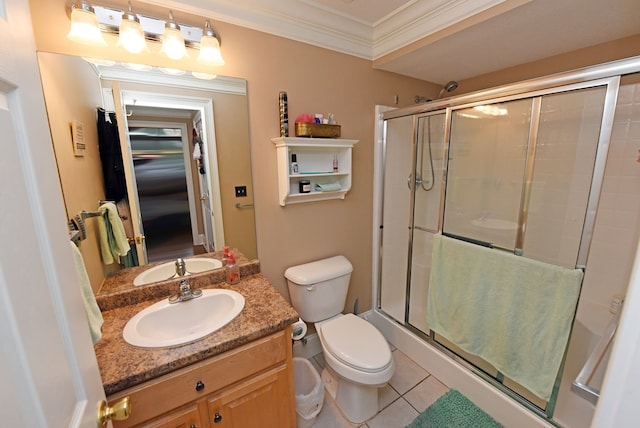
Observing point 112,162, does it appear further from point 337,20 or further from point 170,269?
point 337,20

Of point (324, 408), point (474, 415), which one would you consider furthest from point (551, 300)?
point (324, 408)

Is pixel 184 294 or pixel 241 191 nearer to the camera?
pixel 184 294

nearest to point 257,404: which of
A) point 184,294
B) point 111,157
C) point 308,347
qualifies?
point 184,294

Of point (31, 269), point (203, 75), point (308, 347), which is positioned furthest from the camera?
point (308, 347)

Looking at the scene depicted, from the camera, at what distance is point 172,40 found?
1241mm

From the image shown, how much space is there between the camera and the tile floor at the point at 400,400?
1.57m

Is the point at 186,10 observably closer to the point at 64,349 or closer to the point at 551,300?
the point at 64,349

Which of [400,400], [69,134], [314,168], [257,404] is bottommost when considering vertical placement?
[400,400]

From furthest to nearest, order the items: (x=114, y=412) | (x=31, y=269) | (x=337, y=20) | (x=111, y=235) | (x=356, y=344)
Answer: (x=337, y=20) → (x=356, y=344) → (x=111, y=235) → (x=114, y=412) → (x=31, y=269)

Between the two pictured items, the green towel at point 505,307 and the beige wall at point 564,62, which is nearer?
the green towel at point 505,307

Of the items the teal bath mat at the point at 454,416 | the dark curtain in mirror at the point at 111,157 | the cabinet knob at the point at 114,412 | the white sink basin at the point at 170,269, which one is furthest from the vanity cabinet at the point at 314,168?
the teal bath mat at the point at 454,416

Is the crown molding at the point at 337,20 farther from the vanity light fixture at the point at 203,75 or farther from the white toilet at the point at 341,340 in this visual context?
the white toilet at the point at 341,340

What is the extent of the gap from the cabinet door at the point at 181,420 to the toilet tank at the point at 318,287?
839 mm

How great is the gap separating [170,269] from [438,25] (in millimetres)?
2000
